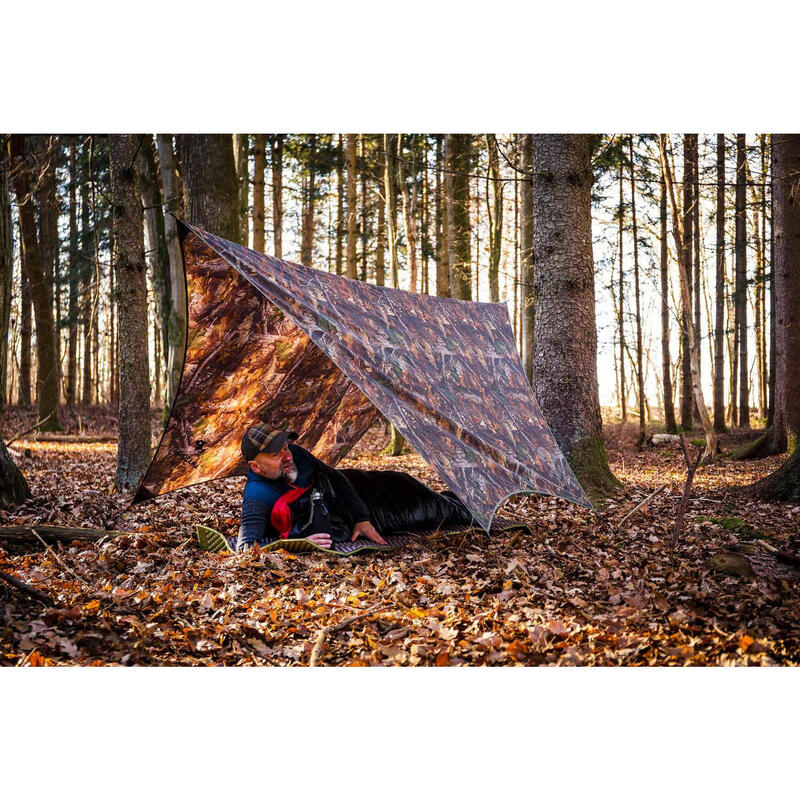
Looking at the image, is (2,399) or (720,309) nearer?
(2,399)

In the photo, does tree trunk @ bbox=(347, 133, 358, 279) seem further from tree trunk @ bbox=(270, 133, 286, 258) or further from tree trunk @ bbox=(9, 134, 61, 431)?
tree trunk @ bbox=(9, 134, 61, 431)

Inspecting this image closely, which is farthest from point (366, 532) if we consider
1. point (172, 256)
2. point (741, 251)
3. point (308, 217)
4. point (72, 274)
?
point (72, 274)

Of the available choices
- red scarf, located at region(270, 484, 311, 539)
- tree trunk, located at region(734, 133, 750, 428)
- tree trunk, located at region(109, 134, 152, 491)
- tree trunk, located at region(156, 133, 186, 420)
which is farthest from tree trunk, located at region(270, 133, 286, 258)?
red scarf, located at region(270, 484, 311, 539)

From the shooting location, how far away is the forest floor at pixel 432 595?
2.93 meters

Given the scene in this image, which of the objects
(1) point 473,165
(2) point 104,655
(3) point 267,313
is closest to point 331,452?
(3) point 267,313

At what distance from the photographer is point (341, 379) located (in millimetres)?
5895

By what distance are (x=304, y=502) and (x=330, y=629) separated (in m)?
1.60

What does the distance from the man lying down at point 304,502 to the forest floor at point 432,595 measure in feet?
1.03

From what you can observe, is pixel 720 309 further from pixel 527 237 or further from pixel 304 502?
pixel 304 502

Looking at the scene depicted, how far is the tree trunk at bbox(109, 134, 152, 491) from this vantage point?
6.22 meters

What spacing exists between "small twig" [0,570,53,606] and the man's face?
5.24ft

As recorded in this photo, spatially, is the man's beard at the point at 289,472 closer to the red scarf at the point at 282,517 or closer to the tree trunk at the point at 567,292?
the red scarf at the point at 282,517

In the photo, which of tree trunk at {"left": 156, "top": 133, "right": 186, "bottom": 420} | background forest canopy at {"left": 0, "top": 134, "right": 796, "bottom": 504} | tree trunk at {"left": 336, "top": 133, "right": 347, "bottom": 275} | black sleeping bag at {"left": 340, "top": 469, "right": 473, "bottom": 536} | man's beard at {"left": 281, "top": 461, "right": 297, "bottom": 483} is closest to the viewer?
man's beard at {"left": 281, "top": 461, "right": 297, "bottom": 483}

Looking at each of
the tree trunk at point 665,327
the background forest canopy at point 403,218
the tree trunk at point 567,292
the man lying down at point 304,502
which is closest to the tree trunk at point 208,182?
the background forest canopy at point 403,218
